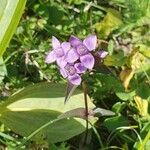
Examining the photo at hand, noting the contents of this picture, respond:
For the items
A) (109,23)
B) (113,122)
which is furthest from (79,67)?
(109,23)

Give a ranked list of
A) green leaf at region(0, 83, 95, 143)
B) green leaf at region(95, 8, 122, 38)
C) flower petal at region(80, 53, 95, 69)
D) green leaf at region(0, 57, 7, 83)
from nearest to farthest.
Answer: flower petal at region(80, 53, 95, 69), green leaf at region(0, 83, 95, 143), green leaf at region(0, 57, 7, 83), green leaf at region(95, 8, 122, 38)

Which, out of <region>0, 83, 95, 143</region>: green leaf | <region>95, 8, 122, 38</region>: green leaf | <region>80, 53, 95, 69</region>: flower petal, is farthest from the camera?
<region>95, 8, 122, 38</region>: green leaf

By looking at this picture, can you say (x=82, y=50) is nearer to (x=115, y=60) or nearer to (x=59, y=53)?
(x=59, y=53)

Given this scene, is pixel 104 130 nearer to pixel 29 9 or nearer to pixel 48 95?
pixel 48 95

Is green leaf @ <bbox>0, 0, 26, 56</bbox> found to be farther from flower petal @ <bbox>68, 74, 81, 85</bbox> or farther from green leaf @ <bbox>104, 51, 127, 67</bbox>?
green leaf @ <bbox>104, 51, 127, 67</bbox>

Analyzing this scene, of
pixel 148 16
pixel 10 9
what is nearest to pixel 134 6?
pixel 148 16

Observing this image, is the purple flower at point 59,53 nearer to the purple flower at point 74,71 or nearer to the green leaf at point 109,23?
the purple flower at point 74,71

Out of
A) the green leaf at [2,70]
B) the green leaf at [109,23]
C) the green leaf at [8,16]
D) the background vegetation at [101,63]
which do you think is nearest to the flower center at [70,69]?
the background vegetation at [101,63]

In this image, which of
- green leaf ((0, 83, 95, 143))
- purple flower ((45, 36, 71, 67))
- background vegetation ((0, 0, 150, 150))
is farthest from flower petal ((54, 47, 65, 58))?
green leaf ((0, 83, 95, 143))
